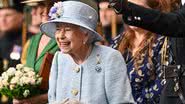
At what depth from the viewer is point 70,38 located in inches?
207

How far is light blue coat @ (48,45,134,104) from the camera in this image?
204 inches

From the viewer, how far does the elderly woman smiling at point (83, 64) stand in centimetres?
520

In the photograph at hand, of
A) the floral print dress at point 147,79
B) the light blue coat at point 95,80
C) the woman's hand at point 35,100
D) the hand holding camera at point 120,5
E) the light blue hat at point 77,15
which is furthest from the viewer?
the woman's hand at point 35,100

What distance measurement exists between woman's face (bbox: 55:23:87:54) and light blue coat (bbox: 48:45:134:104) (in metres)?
0.12

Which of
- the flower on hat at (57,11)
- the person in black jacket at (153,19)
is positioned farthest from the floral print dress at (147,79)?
the person in black jacket at (153,19)

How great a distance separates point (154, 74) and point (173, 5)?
55cm

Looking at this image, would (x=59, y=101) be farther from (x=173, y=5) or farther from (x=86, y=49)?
(x=173, y=5)

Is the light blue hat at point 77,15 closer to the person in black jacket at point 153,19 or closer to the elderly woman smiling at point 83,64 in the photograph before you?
the elderly woman smiling at point 83,64

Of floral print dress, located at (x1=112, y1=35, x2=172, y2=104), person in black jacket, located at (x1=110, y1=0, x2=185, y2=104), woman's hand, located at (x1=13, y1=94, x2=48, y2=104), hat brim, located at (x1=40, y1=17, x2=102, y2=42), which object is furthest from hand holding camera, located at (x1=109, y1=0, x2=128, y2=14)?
woman's hand, located at (x1=13, y1=94, x2=48, y2=104)

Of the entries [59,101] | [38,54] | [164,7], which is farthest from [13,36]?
[59,101]

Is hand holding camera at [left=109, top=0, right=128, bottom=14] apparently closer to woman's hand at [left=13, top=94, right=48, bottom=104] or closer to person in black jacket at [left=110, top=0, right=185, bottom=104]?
person in black jacket at [left=110, top=0, right=185, bottom=104]

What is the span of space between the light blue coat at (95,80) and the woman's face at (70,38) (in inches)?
4.6

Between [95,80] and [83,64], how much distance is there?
17cm

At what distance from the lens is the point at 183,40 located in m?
4.98
